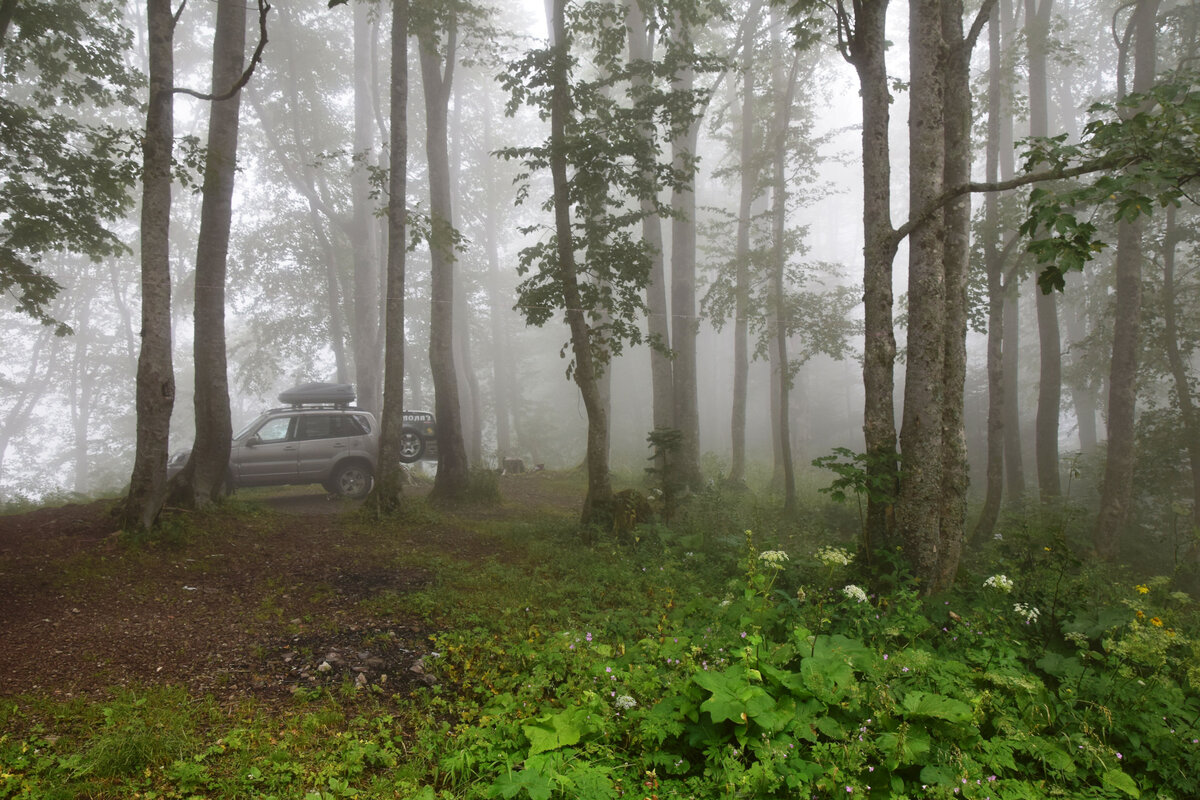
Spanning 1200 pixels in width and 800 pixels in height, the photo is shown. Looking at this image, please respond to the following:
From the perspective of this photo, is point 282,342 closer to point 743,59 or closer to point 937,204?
point 743,59

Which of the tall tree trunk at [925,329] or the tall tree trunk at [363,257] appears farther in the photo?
the tall tree trunk at [363,257]

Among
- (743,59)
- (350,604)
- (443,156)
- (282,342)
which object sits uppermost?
(743,59)

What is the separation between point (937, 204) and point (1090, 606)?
3574 mm

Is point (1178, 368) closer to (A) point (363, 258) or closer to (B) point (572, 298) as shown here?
(B) point (572, 298)

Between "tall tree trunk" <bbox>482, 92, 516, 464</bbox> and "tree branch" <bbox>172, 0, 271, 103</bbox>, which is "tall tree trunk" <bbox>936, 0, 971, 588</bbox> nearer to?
"tree branch" <bbox>172, 0, 271, 103</bbox>

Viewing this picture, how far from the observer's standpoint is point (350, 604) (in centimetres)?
611

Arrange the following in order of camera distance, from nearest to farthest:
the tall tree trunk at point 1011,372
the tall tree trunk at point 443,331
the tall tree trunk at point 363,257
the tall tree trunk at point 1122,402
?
the tall tree trunk at point 1122,402, the tall tree trunk at point 443,331, the tall tree trunk at point 1011,372, the tall tree trunk at point 363,257

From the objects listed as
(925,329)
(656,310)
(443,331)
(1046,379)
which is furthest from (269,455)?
(1046,379)

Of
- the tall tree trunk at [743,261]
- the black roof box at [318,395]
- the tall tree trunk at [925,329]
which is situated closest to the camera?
the tall tree trunk at [925,329]

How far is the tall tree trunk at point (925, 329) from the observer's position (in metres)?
5.79

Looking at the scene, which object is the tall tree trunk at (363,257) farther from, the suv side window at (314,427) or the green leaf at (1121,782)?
the green leaf at (1121,782)

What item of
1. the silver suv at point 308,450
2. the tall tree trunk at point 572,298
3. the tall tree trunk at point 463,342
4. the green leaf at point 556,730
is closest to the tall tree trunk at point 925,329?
the green leaf at point 556,730

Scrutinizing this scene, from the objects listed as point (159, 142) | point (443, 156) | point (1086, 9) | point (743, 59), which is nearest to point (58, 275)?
point (443, 156)

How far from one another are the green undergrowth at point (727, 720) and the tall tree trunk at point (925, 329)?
33.0 inches
